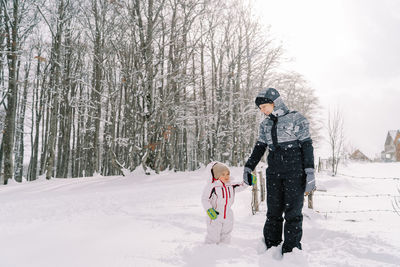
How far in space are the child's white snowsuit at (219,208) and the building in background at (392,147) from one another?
60008mm

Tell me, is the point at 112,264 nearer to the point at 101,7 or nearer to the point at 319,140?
the point at 101,7

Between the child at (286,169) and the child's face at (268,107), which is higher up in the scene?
the child's face at (268,107)

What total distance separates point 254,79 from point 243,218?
1371 centimetres

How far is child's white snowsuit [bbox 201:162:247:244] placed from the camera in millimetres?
3197

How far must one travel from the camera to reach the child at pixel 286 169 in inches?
116

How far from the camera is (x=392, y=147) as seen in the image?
5809cm

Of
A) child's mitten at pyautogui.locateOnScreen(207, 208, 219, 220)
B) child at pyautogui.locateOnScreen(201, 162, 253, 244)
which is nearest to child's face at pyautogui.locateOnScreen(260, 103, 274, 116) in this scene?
child at pyautogui.locateOnScreen(201, 162, 253, 244)

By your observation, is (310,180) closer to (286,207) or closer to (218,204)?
(286,207)

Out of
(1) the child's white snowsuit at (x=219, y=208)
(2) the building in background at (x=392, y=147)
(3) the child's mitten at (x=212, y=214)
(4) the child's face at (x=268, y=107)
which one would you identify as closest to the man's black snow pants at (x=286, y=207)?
(1) the child's white snowsuit at (x=219, y=208)

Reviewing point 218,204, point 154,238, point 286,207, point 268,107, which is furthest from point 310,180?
point 154,238

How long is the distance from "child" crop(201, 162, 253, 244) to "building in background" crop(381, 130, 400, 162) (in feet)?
197

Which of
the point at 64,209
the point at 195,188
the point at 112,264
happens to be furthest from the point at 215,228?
the point at 195,188

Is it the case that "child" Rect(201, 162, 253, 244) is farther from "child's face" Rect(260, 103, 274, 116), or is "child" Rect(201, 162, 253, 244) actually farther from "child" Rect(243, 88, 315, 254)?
"child's face" Rect(260, 103, 274, 116)

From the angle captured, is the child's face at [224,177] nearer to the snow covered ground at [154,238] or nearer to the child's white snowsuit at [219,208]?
the child's white snowsuit at [219,208]
